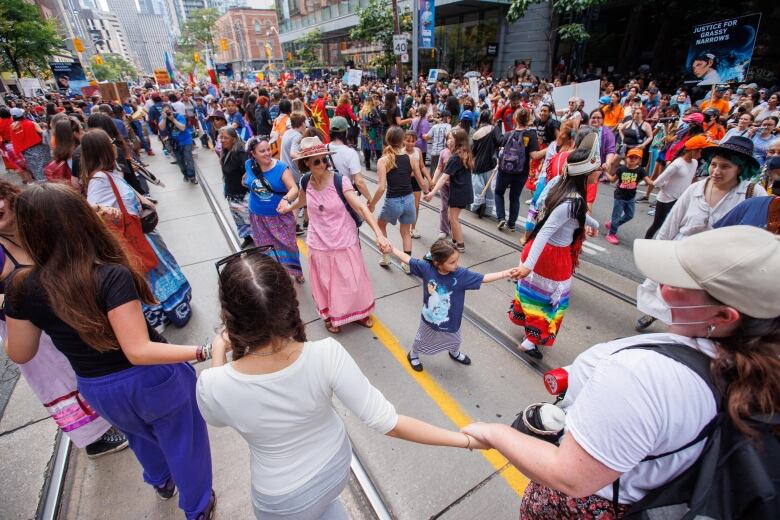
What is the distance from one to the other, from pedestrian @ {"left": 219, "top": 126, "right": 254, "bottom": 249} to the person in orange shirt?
934cm

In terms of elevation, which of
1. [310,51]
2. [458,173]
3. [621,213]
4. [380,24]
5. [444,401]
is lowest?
[444,401]

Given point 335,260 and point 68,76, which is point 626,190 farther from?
point 68,76

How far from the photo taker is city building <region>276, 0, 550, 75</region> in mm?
20938

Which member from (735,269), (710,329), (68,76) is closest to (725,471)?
(710,329)

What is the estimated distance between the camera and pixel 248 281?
1.21m

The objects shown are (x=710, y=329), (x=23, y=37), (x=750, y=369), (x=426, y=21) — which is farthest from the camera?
(x=23, y=37)

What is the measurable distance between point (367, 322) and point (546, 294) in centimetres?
184

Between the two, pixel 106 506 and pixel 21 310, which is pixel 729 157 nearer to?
pixel 21 310

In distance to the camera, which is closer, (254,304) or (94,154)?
(254,304)

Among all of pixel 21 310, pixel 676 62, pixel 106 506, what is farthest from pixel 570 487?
pixel 676 62

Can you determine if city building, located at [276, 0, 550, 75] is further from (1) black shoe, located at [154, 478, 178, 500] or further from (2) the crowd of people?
(1) black shoe, located at [154, 478, 178, 500]

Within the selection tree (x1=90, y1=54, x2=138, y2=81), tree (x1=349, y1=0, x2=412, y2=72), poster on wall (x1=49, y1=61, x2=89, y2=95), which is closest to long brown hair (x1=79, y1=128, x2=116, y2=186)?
tree (x1=349, y1=0, x2=412, y2=72)

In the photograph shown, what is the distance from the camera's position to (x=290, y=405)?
1.28 meters

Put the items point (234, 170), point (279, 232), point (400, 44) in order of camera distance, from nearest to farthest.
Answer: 1. point (279, 232)
2. point (234, 170)
3. point (400, 44)
